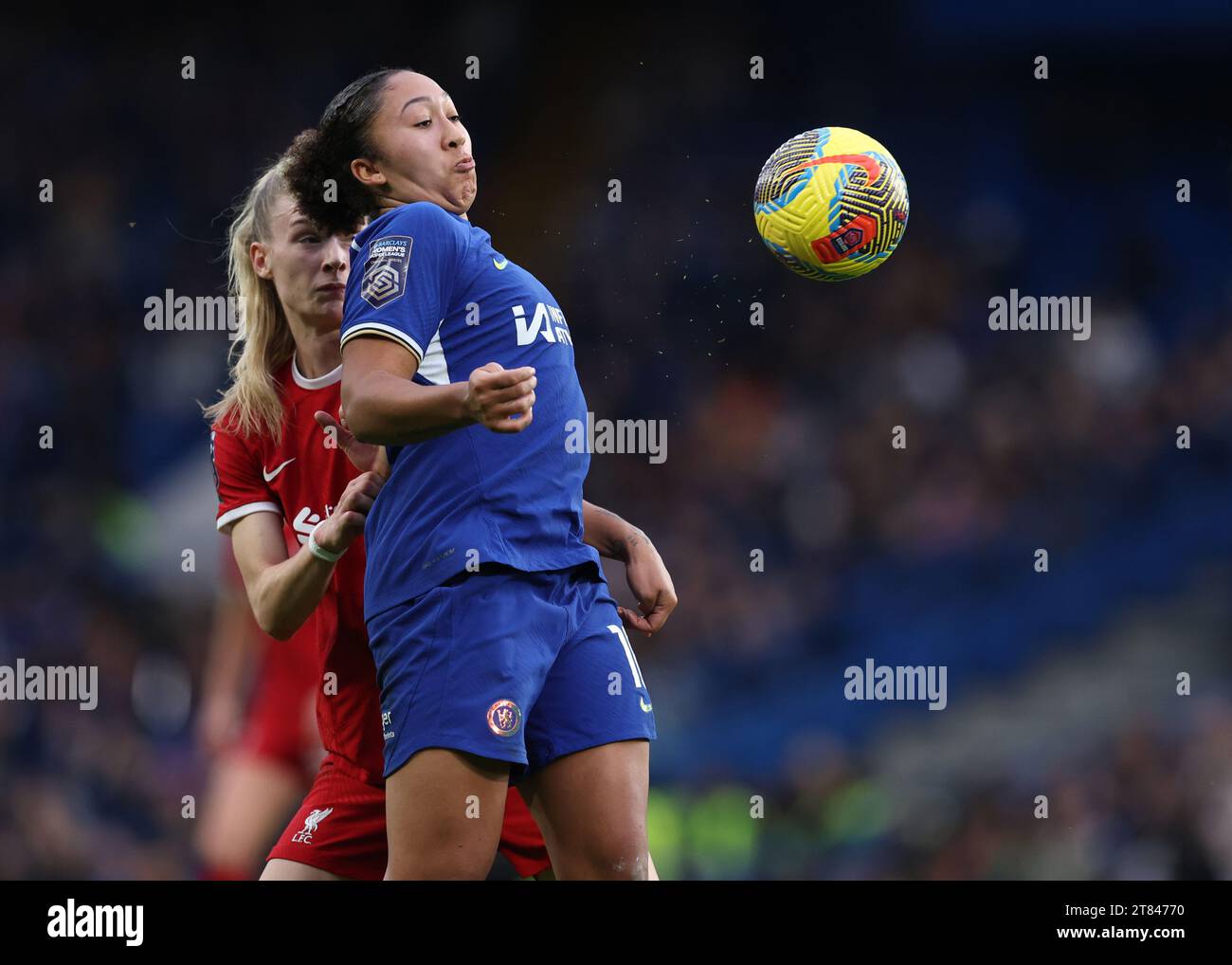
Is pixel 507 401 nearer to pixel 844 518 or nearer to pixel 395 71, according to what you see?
pixel 395 71

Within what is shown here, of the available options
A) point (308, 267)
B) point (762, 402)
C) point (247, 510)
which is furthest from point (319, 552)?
point (762, 402)

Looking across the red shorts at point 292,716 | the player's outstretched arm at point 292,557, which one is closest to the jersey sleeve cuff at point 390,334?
→ the player's outstretched arm at point 292,557

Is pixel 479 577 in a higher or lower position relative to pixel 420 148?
lower

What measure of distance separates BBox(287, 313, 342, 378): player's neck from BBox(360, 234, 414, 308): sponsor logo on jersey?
880mm

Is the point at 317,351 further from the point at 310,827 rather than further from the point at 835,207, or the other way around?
the point at 835,207

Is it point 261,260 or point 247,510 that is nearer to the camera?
point 247,510

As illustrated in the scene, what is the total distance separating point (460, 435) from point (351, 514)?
369mm

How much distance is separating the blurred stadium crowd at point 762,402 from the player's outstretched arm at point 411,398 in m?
4.51

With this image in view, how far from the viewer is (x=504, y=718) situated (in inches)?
113

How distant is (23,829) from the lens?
7238 millimetres

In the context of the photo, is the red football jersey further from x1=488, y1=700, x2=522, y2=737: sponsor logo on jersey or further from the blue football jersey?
x1=488, y1=700, x2=522, y2=737: sponsor logo on jersey

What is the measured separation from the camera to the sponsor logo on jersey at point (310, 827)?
3652 mm

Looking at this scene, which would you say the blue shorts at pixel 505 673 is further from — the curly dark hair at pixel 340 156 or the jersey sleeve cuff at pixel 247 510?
the curly dark hair at pixel 340 156

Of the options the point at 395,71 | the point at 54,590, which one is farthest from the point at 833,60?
the point at 395,71
